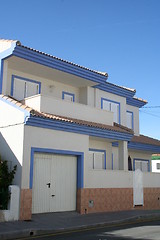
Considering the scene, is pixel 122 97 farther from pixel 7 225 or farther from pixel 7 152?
pixel 7 225

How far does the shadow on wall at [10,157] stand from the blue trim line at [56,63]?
3.91 metres

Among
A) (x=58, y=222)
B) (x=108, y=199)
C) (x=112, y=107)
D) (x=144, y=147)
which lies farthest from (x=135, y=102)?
(x=58, y=222)

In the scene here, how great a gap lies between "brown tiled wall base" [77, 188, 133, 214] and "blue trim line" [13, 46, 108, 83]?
20.1ft

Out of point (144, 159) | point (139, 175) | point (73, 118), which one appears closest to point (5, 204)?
point (73, 118)

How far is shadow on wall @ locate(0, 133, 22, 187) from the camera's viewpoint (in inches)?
481

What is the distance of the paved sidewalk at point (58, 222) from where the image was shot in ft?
32.4

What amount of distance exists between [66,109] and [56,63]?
2443 millimetres

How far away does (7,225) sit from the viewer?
10.7 m

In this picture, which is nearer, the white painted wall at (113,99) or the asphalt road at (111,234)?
the asphalt road at (111,234)

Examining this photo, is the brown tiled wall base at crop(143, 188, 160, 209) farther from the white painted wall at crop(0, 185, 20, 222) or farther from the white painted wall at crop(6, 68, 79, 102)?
the white painted wall at crop(0, 185, 20, 222)

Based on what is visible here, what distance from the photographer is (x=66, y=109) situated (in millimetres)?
15320

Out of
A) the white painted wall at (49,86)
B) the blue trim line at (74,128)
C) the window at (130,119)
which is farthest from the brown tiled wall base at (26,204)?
the window at (130,119)

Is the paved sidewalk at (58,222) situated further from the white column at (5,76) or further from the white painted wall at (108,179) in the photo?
the white column at (5,76)

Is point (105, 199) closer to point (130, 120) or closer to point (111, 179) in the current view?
point (111, 179)
